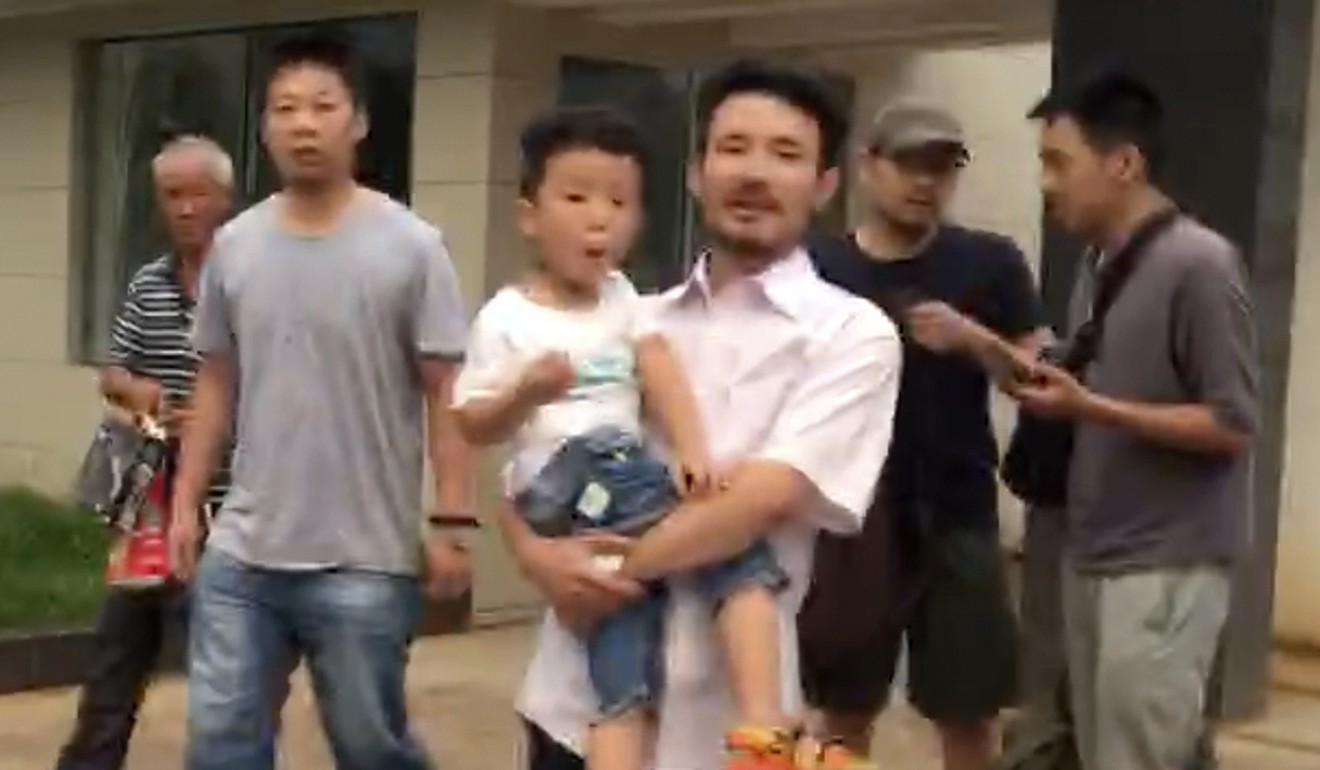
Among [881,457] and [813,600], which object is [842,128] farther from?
[813,600]

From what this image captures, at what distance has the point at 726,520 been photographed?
10.0 feet

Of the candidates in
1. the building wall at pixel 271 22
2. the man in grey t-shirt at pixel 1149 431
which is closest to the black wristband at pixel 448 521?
the man in grey t-shirt at pixel 1149 431

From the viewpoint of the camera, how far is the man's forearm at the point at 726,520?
3064 millimetres

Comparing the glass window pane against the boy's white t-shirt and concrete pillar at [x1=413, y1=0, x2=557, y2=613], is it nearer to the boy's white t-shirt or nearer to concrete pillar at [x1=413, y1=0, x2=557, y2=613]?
concrete pillar at [x1=413, y1=0, x2=557, y2=613]

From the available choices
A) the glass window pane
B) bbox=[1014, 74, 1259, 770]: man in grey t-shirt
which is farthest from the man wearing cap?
the glass window pane

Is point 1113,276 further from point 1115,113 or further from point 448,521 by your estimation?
point 448,521

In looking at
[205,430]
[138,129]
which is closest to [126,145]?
[138,129]

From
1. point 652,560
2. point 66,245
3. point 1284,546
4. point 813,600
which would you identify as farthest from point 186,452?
point 66,245

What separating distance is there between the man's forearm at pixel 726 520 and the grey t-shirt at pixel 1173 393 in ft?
4.06

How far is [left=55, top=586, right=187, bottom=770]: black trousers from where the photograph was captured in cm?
524

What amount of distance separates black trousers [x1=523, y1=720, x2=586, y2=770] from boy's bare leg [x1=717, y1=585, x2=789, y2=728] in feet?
1.29

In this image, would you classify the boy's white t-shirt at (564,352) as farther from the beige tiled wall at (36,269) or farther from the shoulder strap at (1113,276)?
the beige tiled wall at (36,269)

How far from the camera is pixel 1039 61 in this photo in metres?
11.2

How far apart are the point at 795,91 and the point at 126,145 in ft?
26.1
